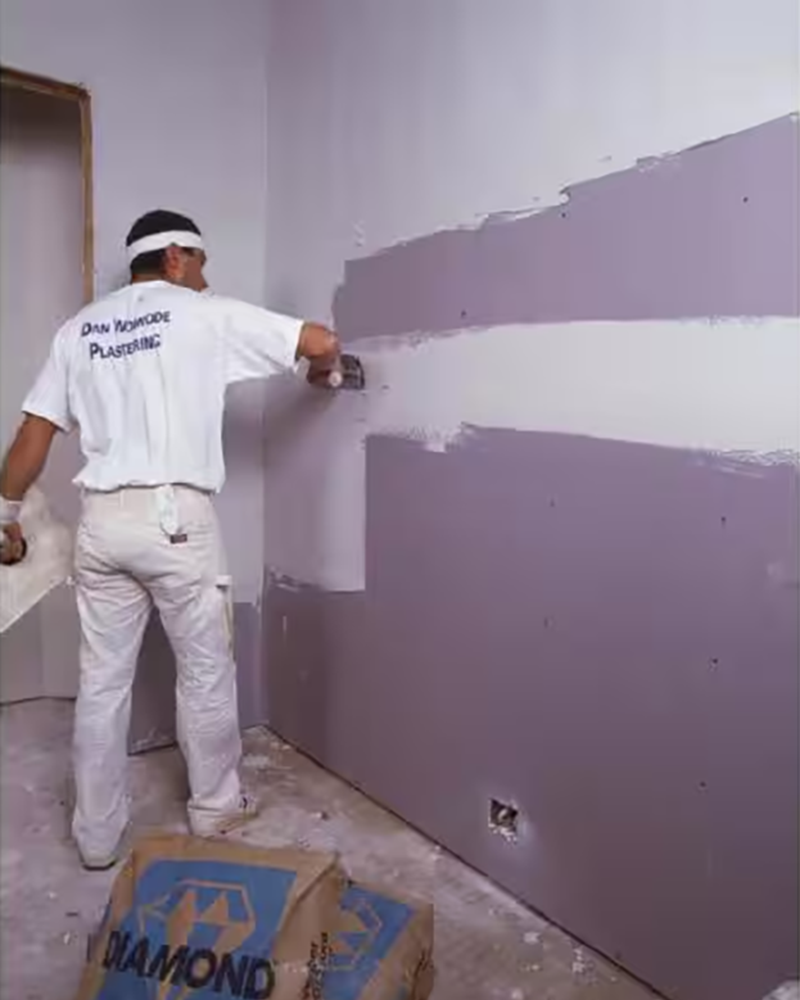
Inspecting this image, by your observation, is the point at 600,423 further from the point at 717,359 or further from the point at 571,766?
the point at 571,766

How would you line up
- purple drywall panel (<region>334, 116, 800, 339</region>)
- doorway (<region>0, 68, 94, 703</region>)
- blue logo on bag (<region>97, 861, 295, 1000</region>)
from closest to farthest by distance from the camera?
blue logo on bag (<region>97, 861, 295, 1000</region>)
purple drywall panel (<region>334, 116, 800, 339</region>)
doorway (<region>0, 68, 94, 703</region>)

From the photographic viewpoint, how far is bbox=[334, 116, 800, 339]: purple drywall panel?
1.43 metres

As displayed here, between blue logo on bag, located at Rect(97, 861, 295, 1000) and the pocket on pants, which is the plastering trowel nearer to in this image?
the pocket on pants

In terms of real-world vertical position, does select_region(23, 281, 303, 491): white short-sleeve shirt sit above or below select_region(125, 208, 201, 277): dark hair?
below

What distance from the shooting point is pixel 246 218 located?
9.36ft

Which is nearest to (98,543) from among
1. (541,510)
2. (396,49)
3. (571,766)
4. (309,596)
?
(309,596)

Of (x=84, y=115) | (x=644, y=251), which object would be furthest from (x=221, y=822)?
(x=84, y=115)

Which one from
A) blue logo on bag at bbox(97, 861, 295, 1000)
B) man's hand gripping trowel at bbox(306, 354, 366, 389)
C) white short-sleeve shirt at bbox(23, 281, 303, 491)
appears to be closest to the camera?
blue logo on bag at bbox(97, 861, 295, 1000)

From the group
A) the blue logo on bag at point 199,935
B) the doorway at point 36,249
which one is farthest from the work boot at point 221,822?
the doorway at point 36,249

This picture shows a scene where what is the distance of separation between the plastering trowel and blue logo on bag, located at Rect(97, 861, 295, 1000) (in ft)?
3.66

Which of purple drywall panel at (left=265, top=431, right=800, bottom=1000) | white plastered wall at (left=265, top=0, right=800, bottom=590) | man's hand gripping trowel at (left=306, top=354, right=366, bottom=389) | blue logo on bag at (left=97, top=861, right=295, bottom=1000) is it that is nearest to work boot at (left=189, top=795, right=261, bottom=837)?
purple drywall panel at (left=265, top=431, right=800, bottom=1000)

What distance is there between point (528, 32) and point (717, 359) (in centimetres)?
84

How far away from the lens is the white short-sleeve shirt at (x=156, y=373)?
212cm

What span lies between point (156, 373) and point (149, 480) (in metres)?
0.25
